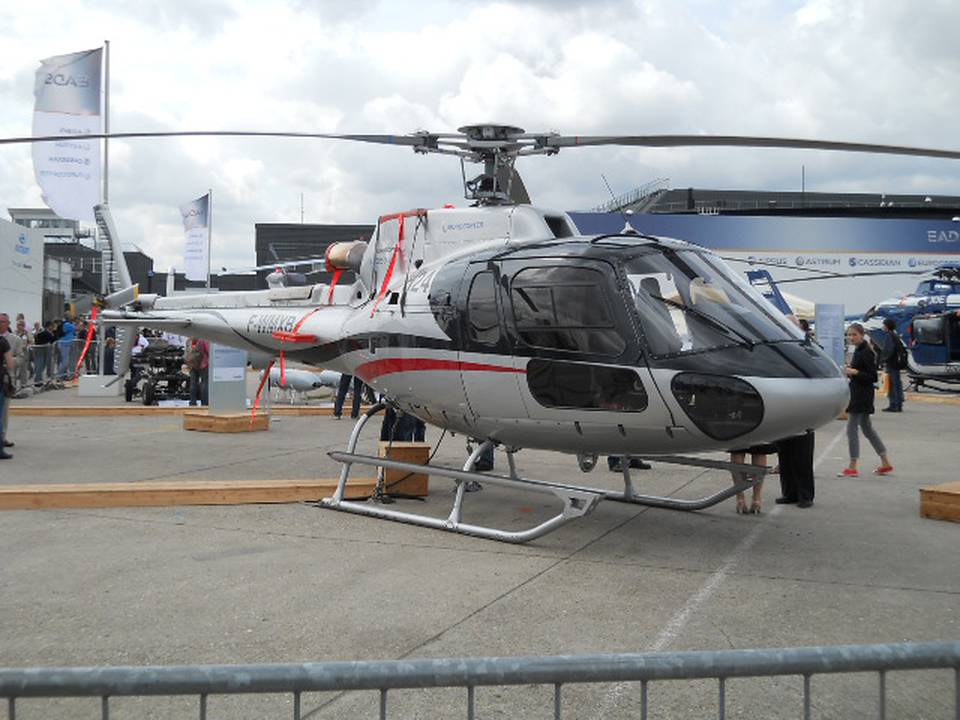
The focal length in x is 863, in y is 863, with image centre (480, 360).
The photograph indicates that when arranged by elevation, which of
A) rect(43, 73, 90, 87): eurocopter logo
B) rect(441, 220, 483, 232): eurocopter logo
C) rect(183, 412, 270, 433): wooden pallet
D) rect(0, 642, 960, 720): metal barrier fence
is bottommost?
rect(183, 412, 270, 433): wooden pallet

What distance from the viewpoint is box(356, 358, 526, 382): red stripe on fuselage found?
7.19 m

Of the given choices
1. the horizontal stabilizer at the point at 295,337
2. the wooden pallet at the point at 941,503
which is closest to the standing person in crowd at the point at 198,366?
the horizontal stabilizer at the point at 295,337

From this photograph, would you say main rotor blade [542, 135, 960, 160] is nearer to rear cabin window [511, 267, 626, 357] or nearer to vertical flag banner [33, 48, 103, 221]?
rear cabin window [511, 267, 626, 357]

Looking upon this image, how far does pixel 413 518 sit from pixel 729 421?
2946mm

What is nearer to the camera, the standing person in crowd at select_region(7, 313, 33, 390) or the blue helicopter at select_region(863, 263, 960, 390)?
the standing person in crowd at select_region(7, 313, 33, 390)

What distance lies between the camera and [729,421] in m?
6.04

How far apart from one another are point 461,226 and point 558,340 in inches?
83.3

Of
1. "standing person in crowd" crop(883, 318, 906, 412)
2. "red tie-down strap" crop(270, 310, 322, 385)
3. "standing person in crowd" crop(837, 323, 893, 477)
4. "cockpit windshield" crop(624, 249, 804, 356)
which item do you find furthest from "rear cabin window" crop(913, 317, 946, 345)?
"red tie-down strap" crop(270, 310, 322, 385)

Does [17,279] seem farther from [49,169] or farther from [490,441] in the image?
[490,441]

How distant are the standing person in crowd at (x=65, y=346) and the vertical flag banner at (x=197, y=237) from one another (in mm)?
3570

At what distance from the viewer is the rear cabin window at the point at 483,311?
281 inches

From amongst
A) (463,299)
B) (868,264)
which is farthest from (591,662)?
(868,264)

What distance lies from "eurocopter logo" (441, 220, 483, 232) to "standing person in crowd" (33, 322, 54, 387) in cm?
1751

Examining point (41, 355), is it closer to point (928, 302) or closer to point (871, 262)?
point (928, 302)
